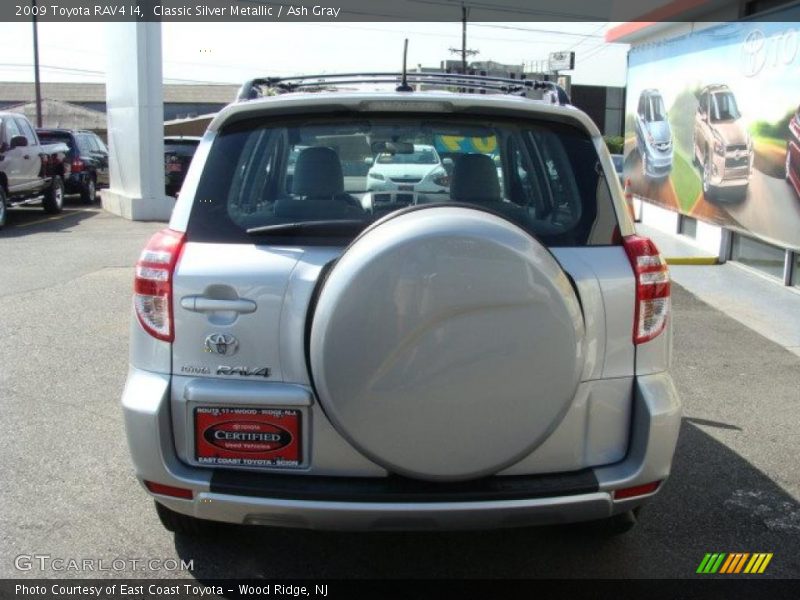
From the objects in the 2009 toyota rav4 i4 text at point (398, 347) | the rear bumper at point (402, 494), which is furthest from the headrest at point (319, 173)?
the rear bumper at point (402, 494)

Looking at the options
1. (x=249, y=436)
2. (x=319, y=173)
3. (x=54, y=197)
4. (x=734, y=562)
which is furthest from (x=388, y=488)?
(x=54, y=197)

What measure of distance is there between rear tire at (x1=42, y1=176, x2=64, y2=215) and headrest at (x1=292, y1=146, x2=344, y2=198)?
16.0 metres

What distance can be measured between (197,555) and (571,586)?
5.09 ft

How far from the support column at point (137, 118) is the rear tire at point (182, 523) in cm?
1484

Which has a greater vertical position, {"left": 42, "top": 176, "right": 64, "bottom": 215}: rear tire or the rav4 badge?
the rav4 badge

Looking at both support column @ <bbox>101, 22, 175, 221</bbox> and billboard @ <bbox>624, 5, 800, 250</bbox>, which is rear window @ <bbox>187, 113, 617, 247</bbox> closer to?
billboard @ <bbox>624, 5, 800, 250</bbox>

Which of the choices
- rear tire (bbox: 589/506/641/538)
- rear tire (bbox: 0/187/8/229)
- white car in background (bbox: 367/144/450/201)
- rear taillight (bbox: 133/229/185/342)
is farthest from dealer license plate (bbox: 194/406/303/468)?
rear tire (bbox: 0/187/8/229)

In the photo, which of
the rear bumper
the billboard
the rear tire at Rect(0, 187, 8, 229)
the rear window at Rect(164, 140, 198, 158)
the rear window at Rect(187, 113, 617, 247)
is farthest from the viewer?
the rear window at Rect(164, 140, 198, 158)

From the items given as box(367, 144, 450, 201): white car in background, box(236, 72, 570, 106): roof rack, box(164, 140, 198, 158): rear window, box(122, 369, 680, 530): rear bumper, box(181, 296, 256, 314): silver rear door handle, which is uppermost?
box(236, 72, 570, 106): roof rack

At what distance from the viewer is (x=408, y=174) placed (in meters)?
4.54

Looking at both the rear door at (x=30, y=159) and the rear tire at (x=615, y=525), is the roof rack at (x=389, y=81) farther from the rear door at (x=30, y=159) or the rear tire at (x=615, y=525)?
the rear door at (x=30, y=159)

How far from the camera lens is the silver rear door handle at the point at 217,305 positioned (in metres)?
2.99

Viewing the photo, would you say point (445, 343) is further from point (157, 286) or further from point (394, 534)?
point (394, 534)

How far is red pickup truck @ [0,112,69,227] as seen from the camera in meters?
15.6
